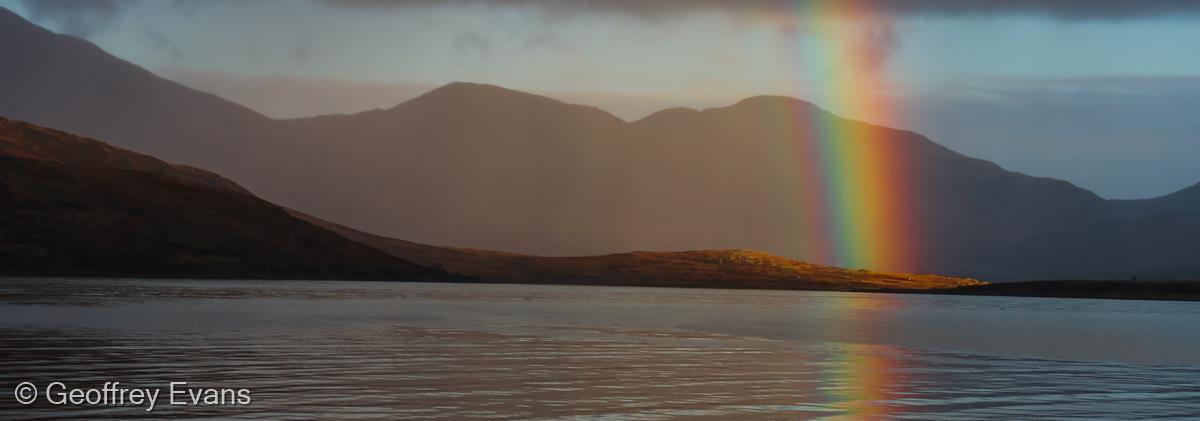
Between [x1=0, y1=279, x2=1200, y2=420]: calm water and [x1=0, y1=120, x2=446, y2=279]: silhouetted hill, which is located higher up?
[x1=0, y1=120, x2=446, y2=279]: silhouetted hill

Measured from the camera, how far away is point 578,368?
34.5 m

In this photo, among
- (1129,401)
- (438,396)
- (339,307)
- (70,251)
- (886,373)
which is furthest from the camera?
(70,251)

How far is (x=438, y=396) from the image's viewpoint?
2662cm

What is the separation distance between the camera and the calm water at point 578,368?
83.0ft

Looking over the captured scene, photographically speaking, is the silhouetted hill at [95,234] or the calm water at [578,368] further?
the silhouetted hill at [95,234]

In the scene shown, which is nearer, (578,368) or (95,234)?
(578,368)

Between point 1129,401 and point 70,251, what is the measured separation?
162006 millimetres

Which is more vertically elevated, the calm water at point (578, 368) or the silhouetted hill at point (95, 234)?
the silhouetted hill at point (95, 234)

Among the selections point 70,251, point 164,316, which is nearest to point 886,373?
point 164,316

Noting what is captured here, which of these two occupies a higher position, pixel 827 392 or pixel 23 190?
pixel 23 190

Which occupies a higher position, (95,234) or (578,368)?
(95,234)

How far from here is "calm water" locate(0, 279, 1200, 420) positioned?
25297mm

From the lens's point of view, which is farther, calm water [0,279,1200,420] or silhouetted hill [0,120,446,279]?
silhouetted hill [0,120,446,279]

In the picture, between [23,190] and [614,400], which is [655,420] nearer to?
[614,400]
